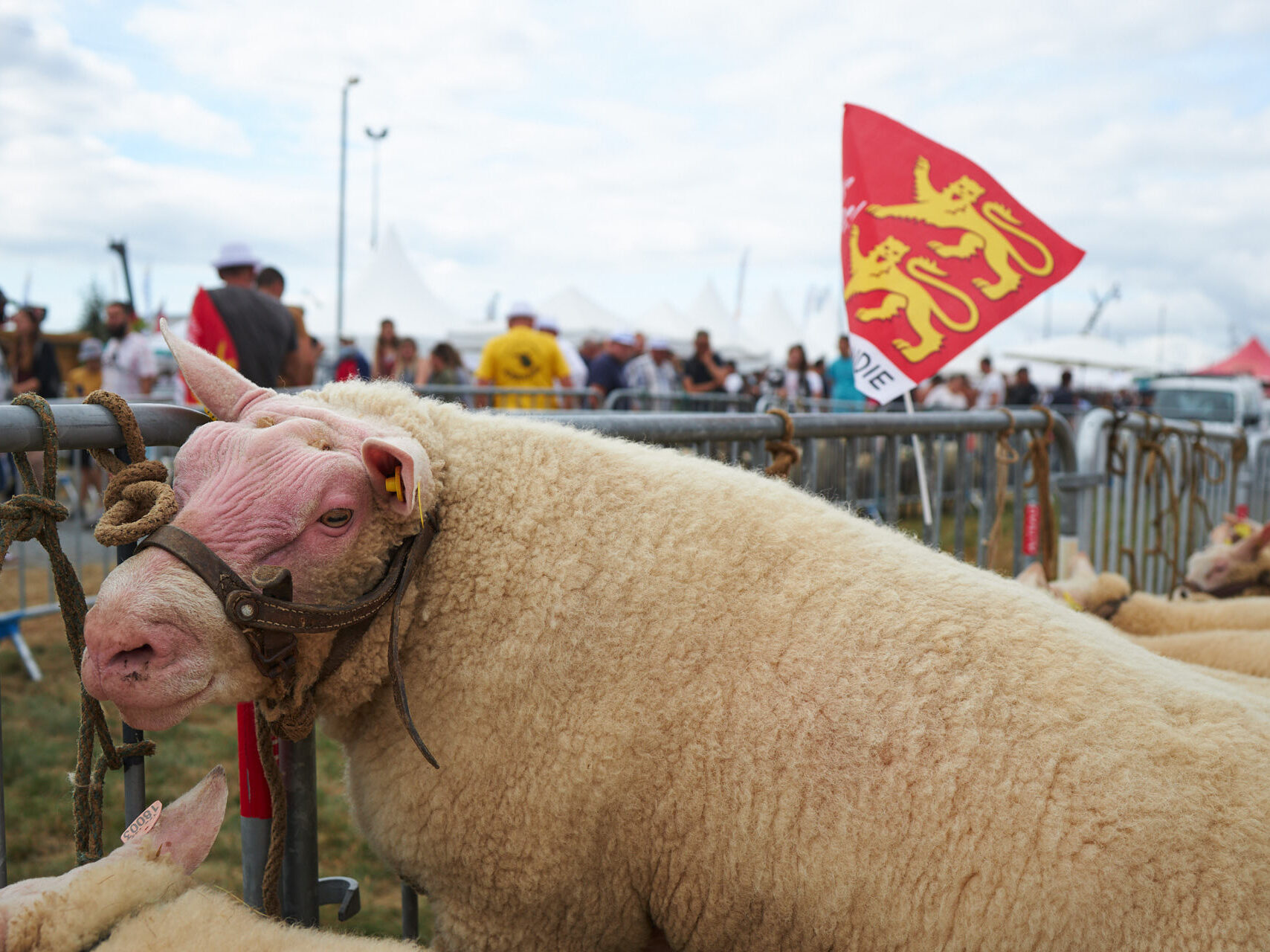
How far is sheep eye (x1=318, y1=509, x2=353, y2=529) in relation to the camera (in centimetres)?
158

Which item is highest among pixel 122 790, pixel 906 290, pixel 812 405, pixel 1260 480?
pixel 906 290

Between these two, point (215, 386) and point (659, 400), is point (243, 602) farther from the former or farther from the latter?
point (659, 400)

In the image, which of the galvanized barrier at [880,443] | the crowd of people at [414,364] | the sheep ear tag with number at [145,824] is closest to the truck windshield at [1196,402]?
the crowd of people at [414,364]

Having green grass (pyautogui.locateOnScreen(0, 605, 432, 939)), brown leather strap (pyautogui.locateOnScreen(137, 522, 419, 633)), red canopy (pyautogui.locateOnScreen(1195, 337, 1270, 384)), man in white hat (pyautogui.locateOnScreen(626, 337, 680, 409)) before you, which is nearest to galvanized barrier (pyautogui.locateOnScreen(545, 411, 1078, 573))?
brown leather strap (pyautogui.locateOnScreen(137, 522, 419, 633))

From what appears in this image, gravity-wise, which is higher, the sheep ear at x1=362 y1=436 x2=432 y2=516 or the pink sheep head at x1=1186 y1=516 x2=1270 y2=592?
the sheep ear at x1=362 y1=436 x2=432 y2=516

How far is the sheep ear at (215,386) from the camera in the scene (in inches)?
68.4

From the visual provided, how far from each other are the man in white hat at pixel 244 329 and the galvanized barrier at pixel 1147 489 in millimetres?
4213

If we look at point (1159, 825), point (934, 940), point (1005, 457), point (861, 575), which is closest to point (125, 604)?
point (861, 575)

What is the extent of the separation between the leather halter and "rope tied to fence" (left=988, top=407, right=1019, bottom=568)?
91.1 inches

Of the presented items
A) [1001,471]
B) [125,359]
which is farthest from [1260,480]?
[125,359]

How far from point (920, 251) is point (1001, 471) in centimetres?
92

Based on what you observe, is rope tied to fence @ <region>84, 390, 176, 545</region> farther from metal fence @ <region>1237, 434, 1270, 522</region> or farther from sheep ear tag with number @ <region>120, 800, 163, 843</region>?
metal fence @ <region>1237, 434, 1270, 522</region>

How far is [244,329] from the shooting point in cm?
517

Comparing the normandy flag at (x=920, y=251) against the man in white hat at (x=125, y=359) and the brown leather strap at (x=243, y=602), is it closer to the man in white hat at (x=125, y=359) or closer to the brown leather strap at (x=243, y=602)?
the brown leather strap at (x=243, y=602)
